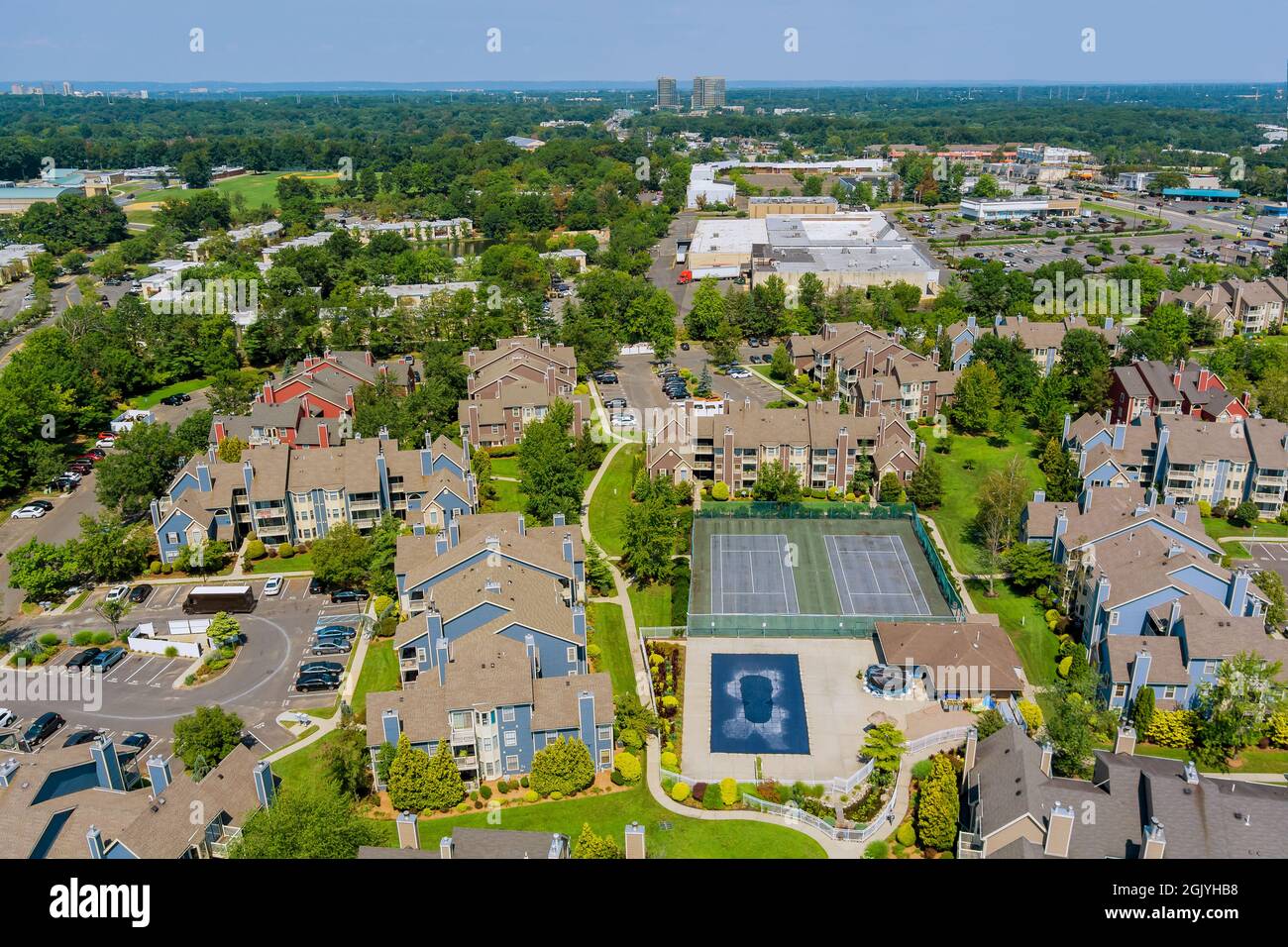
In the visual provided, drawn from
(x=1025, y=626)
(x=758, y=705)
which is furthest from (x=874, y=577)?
(x=758, y=705)

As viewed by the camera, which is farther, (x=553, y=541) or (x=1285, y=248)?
(x=1285, y=248)

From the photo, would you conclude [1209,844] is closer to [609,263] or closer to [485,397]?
[485,397]

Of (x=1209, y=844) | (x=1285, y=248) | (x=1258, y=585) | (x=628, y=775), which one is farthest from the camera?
Answer: (x=1285, y=248)

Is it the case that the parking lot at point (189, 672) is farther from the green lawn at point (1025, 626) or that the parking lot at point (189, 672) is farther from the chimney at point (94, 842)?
the green lawn at point (1025, 626)

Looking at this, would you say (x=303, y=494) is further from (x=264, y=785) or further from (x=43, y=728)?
(x=264, y=785)

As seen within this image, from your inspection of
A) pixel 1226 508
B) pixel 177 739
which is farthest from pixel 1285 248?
pixel 177 739

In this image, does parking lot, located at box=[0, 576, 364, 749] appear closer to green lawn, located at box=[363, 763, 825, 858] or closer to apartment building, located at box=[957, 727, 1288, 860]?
green lawn, located at box=[363, 763, 825, 858]
